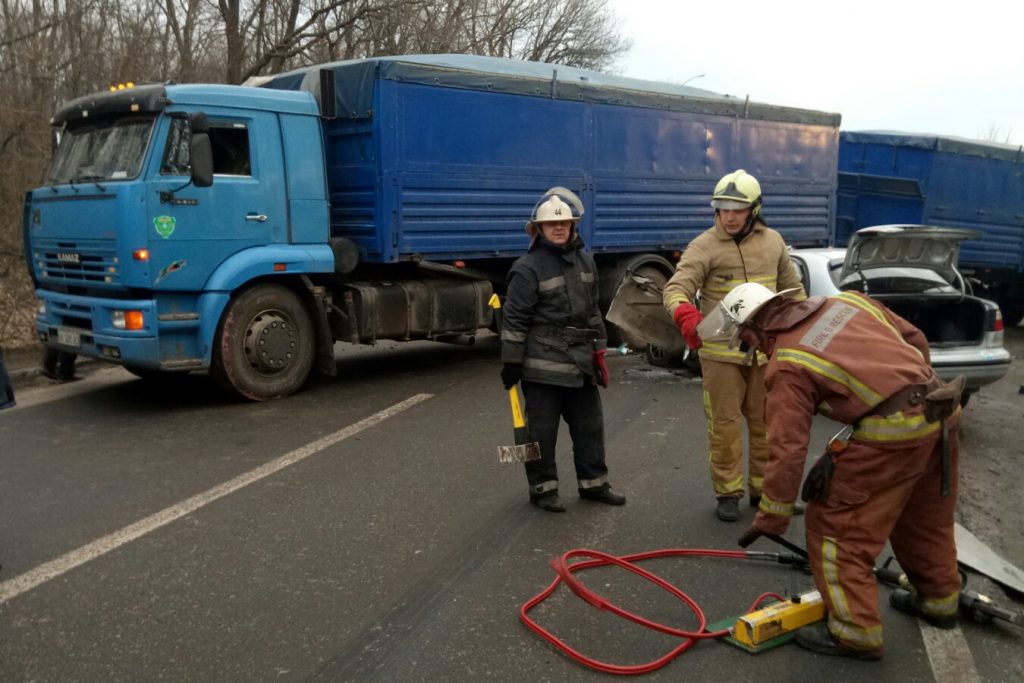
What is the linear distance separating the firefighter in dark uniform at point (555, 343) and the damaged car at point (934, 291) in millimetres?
3094

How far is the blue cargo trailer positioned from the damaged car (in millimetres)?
7502

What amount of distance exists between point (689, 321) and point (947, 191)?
12158 mm

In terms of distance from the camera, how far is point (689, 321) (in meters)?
4.47

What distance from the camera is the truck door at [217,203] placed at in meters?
7.31

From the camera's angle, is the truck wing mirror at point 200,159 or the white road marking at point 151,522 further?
the truck wing mirror at point 200,159

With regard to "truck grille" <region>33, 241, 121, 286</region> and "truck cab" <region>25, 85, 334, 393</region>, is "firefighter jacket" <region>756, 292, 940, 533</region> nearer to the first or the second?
"truck cab" <region>25, 85, 334, 393</region>

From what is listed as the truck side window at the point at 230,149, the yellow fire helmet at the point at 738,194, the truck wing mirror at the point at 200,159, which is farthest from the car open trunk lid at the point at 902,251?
the truck wing mirror at the point at 200,159

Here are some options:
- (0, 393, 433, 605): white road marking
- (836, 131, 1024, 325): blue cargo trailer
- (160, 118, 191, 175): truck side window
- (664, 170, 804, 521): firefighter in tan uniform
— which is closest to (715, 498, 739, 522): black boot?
(664, 170, 804, 521): firefighter in tan uniform

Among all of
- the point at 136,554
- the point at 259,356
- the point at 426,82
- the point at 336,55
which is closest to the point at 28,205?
the point at 259,356

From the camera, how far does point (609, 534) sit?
4.77 metres

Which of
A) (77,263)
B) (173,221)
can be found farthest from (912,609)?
(77,263)

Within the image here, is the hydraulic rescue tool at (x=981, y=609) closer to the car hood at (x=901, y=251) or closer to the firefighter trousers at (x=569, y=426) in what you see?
the firefighter trousers at (x=569, y=426)

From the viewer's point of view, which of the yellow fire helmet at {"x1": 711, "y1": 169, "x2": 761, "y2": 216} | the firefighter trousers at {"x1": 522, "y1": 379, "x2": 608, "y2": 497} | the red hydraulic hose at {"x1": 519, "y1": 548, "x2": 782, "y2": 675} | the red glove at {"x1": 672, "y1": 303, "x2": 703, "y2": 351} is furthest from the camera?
the firefighter trousers at {"x1": 522, "y1": 379, "x2": 608, "y2": 497}

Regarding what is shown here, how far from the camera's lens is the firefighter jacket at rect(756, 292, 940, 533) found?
3.25m
